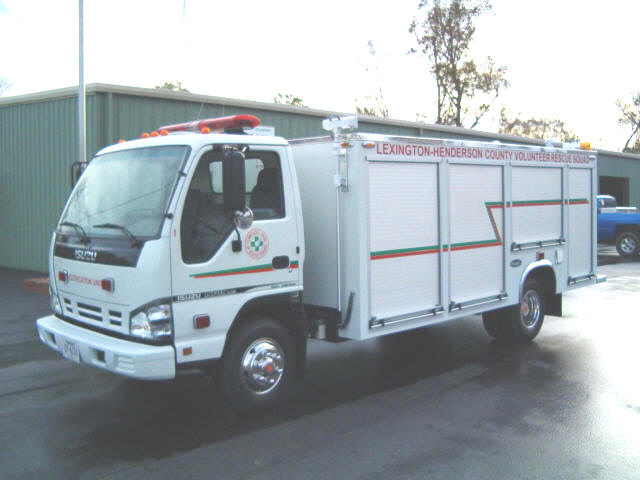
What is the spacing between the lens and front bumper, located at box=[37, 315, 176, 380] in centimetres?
477

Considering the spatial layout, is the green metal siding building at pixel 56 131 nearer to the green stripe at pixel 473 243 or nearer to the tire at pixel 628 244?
the green stripe at pixel 473 243

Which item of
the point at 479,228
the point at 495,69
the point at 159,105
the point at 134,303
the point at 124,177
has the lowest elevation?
the point at 134,303

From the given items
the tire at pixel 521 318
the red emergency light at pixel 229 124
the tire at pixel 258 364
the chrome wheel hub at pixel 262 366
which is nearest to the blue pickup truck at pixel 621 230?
the tire at pixel 521 318

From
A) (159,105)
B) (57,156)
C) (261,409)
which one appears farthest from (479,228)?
(57,156)

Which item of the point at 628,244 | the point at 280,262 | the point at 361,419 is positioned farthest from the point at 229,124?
the point at 628,244

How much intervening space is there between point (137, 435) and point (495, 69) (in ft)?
126

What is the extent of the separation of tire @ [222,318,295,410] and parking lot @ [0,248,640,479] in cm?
21

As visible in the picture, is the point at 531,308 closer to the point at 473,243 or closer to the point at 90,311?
the point at 473,243

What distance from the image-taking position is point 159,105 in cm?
1410

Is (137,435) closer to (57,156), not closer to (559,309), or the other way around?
(559,309)

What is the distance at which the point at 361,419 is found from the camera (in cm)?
557

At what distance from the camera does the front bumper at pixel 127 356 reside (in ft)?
15.6

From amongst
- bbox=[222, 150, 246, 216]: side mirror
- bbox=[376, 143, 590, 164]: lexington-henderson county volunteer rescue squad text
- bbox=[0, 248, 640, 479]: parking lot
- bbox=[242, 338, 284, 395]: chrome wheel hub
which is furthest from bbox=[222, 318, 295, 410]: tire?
bbox=[376, 143, 590, 164]: lexington-henderson county volunteer rescue squad text

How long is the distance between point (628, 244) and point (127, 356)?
64.6 ft
